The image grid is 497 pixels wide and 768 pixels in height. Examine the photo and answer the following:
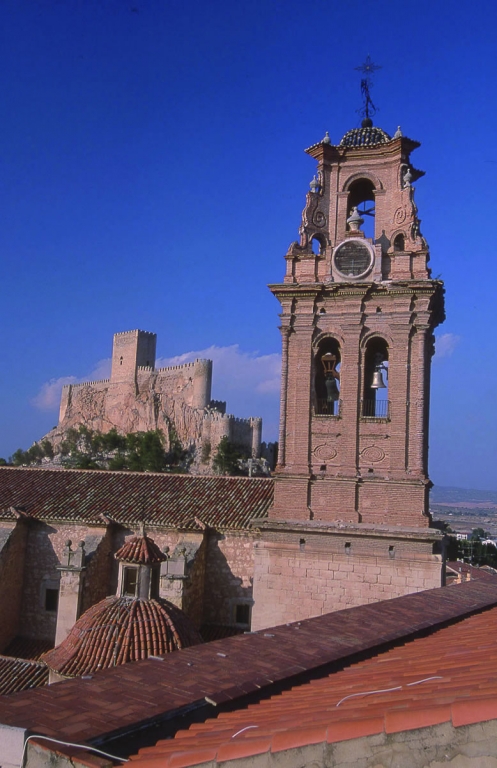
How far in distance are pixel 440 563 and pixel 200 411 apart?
56.6 meters

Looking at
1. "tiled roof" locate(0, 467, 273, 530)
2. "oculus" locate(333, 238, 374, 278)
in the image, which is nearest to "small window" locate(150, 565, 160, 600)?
"tiled roof" locate(0, 467, 273, 530)

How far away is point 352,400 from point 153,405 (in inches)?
2380

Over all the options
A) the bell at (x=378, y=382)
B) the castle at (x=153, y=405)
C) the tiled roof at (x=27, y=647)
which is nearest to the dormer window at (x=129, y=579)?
the tiled roof at (x=27, y=647)

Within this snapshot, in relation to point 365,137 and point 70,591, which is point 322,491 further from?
point 365,137

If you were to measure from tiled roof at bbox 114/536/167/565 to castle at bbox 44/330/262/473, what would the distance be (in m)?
52.0

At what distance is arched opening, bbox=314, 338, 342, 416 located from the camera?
1540 cm

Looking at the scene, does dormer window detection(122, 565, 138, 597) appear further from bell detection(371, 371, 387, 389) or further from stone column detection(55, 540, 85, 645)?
bell detection(371, 371, 387, 389)

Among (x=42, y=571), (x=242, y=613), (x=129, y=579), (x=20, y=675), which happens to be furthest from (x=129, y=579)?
(x=42, y=571)

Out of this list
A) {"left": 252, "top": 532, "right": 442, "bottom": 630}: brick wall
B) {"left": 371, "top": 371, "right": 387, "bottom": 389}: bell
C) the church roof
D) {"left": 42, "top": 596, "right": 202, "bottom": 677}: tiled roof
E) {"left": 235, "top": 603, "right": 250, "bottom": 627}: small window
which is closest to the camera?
the church roof

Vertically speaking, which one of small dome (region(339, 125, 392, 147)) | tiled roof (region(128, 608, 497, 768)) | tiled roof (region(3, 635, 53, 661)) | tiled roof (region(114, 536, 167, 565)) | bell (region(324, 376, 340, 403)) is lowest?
tiled roof (region(3, 635, 53, 661))

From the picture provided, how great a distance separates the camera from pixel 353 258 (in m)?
15.2

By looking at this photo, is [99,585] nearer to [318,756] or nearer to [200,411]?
[318,756]

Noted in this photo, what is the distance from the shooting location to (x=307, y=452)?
582 inches

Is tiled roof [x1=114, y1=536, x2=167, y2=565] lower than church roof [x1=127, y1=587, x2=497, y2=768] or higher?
lower
